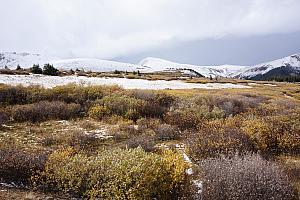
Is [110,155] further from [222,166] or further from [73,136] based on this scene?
[73,136]

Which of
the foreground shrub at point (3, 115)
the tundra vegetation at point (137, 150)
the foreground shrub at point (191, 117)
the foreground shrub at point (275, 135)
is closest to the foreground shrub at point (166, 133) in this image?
the tundra vegetation at point (137, 150)

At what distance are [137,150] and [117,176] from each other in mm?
1429

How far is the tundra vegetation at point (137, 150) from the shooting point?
970cm

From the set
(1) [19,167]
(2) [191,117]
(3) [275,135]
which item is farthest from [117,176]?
(2) [191,117]

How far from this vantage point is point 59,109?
22484 mm

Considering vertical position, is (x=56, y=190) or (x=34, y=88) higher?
(x=34, y=88)

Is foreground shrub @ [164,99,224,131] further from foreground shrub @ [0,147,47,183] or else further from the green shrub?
foreground shrub @ [0,147,47,183]

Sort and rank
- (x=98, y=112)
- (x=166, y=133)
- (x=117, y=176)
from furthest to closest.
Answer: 1. (x=98, y=112)
2. (x=166, y=133)
3. (x=117, y=176)

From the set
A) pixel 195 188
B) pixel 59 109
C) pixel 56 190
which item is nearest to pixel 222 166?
pixel 195 188

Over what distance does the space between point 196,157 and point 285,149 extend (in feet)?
12.5

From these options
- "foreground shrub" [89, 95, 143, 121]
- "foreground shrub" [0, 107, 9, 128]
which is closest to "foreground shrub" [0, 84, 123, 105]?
"foreground shrub" [89, 95, 143, 121]

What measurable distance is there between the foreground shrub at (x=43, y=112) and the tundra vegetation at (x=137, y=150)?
6 cm

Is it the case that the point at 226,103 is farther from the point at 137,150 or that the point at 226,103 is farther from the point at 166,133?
the point at 137,150

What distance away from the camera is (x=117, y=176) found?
9680mm
